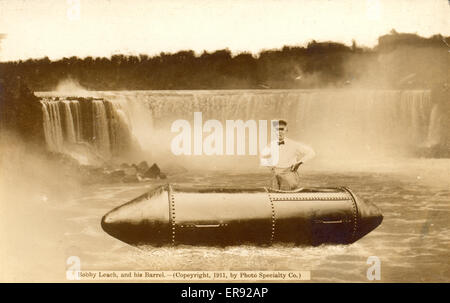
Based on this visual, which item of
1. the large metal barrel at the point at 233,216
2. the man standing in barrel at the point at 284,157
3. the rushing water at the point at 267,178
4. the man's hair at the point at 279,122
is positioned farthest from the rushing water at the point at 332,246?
the man's hair at the point at 279,122

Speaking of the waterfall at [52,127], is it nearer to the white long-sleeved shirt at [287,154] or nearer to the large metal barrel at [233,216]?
the large metal barrel at [233,216]

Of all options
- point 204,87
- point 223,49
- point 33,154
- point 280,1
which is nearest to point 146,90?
point 204,87

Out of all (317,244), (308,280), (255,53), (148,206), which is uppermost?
(255,53)

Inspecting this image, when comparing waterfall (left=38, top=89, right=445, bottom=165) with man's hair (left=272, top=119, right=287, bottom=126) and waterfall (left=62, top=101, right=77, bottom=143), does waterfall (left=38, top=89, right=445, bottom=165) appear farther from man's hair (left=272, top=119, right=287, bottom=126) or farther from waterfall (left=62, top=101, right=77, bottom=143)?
man's hair (left=272, top=119, right=287, bottom=126)

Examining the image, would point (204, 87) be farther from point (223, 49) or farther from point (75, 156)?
point (75, 156)

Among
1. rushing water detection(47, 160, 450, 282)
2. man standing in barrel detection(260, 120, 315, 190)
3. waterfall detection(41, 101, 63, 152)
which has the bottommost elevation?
rushing water detection(47, 160, 450, 282)

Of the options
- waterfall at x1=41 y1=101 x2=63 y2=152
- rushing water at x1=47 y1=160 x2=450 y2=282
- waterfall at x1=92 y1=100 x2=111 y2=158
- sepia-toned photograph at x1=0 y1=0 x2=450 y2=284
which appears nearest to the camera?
sepia-toned photograph at x1=0 y1=0 x2=450 y2=284

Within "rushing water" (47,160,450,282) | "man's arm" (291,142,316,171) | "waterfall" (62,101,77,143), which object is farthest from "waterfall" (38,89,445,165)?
"rushing water" (47,160,450,282)
